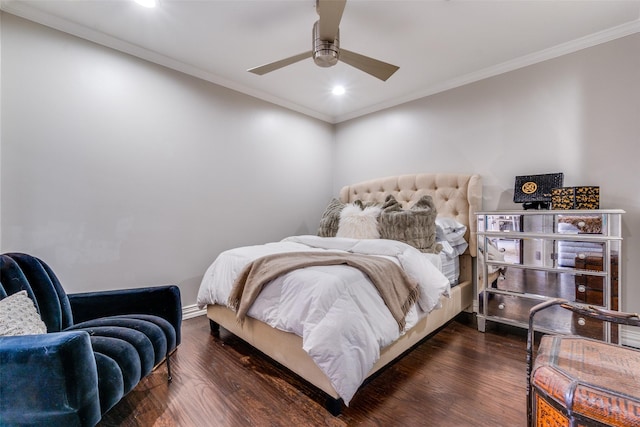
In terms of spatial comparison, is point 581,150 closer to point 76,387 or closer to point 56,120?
point 76,387

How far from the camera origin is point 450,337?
96.7 inches

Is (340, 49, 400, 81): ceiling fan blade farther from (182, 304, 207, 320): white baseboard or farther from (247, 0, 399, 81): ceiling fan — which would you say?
(182, 304, 207, 320): white baseboard

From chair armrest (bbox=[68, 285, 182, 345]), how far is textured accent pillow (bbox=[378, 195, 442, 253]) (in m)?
1.87

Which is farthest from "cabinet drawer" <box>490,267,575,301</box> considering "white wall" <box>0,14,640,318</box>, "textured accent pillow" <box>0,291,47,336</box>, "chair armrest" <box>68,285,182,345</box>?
"textured accent pillow" <box>0,291,47,336</box>

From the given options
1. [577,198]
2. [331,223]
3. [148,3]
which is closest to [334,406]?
[331,223]

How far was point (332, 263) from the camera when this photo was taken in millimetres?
1844

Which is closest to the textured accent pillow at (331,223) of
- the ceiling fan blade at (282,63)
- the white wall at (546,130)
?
the white wall at (546,130)

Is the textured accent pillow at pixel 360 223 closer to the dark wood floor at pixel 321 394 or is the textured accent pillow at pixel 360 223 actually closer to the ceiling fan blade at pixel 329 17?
the dark wood floor at pixel 321 394

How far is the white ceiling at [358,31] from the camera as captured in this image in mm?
2045

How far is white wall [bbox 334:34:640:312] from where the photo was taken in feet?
7.33

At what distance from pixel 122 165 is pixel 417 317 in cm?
280

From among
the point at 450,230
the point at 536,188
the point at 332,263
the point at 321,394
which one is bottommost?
the point at 321,394

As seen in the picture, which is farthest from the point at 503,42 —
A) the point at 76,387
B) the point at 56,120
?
the point at 56,120

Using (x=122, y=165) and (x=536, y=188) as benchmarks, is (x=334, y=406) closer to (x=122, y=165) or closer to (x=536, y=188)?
(x=536, y=188)
